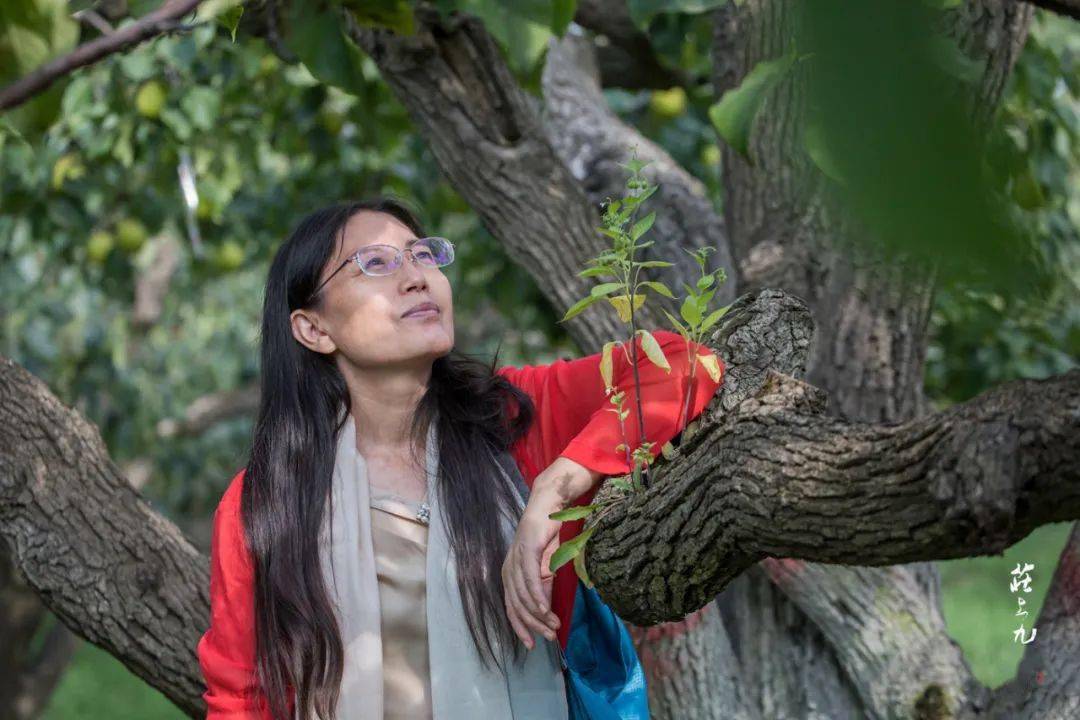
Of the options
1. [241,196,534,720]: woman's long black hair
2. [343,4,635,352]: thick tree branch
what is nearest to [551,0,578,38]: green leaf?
[241,196,534,720]: woman's long black hair

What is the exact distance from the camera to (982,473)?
1.05 m

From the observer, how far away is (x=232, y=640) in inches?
76.0

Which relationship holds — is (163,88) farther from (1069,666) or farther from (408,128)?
(1069,666)

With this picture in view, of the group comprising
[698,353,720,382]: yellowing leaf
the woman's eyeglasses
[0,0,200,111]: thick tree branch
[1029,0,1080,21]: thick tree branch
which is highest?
[1029,0,1080,21]: thick tree branch

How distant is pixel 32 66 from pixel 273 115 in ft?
11.4

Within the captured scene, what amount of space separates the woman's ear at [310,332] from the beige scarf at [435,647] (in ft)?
0.77

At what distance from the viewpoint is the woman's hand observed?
1675mm

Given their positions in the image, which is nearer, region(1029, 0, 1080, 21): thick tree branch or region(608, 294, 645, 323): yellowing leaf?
region(1029, 0, 1080, 21): thick tree branch

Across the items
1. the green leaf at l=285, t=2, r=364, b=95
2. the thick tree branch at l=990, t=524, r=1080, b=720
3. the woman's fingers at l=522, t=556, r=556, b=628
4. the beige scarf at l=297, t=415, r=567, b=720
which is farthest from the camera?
the thick tree branch at l=990, t=524, r=1080, b=720

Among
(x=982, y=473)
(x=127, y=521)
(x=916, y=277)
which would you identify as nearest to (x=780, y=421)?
(x=982, y=473)

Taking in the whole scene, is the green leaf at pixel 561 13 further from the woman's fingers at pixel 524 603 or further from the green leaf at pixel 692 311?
the woman's fingers at pixel 524 603

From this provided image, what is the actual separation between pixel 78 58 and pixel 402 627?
4.61 ft

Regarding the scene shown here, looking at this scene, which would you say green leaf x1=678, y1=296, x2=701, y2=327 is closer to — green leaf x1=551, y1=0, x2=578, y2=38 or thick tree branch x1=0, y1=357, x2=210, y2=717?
green leaf x1=551, y1=0, x2=578, y2=38

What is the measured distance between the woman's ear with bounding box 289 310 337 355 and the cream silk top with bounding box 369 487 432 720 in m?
0.26
